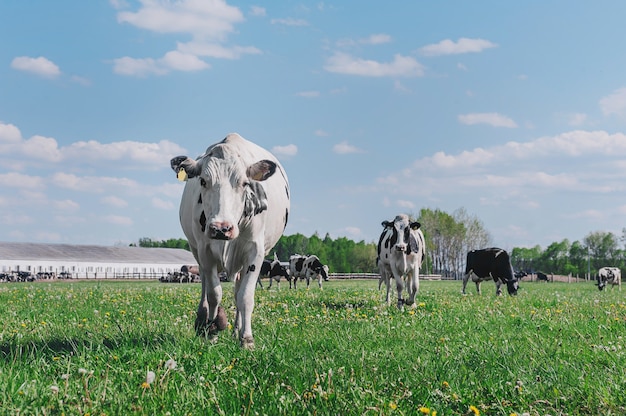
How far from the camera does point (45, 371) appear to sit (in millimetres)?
5527

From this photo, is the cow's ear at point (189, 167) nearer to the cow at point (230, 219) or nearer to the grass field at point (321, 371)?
the cow at point (230, 219)

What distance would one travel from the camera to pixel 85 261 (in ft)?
343

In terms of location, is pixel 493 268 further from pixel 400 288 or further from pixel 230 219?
pixel 230 219

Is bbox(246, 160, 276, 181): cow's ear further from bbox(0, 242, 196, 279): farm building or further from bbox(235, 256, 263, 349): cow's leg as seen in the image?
bbox(0, 242, 196, 279): farm building

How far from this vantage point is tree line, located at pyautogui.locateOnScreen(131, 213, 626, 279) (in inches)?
3935

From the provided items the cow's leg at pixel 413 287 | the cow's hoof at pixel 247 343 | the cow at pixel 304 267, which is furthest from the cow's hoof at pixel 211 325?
the cow at pixel 304 267

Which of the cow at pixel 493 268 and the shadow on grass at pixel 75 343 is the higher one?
the cow at pixel 493 268

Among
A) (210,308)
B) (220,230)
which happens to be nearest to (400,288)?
(210,308)

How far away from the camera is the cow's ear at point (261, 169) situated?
291 inches

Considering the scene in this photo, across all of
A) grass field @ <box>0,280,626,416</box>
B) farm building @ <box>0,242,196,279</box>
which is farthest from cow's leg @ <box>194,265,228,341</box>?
farm building @ <box>0,242,196,279</box>

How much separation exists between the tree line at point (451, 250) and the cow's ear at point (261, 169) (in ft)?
223

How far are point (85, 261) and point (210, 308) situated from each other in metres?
104

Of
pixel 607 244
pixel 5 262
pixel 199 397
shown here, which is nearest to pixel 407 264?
pixel 199 397

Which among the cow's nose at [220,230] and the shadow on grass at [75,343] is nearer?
the cow's nose at [220,230]
